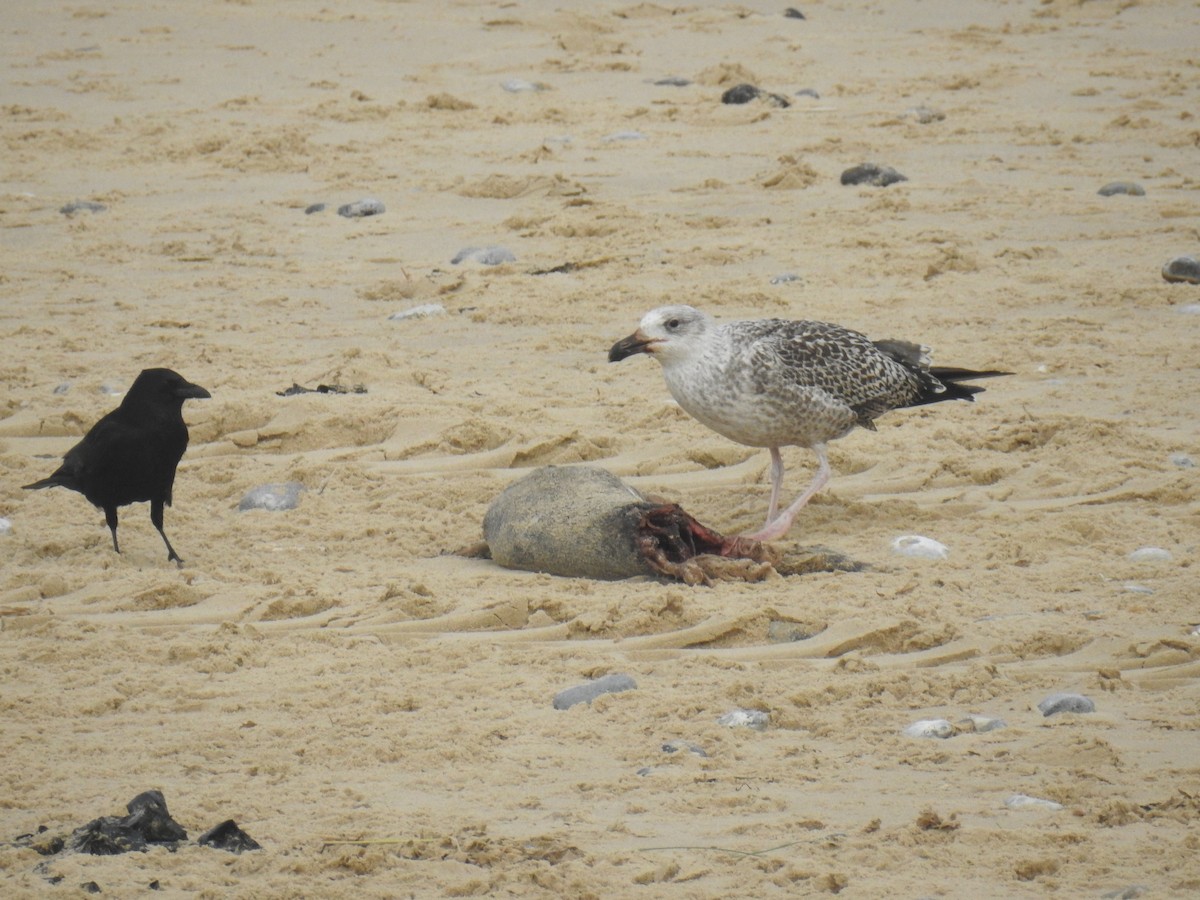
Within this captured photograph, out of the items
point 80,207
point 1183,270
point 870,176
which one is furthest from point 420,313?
point 1183,270

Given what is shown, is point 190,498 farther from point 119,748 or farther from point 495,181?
point 495,181

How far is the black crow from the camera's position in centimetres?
598

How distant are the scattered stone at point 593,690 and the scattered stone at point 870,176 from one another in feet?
21.9

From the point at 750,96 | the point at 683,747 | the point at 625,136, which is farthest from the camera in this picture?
the point at 750,96

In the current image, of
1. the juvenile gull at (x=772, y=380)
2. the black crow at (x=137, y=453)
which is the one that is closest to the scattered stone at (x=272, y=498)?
the black crow at (x=137, y=453)

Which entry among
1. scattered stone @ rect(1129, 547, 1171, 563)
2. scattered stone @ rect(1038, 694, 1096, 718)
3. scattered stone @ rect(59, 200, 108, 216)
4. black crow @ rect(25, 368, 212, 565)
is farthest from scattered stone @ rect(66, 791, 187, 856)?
scattered stone @ rect(59, 200, 108, 216)

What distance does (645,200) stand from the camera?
10609 mm

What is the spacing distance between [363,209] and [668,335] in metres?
4.77

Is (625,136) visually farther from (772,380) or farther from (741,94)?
(772,380)

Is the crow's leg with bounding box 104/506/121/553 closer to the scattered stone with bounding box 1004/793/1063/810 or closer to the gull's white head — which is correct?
the gull's white head

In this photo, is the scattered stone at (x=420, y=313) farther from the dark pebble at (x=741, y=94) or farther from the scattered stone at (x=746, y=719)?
the dark pebble at (x=741, y=94)

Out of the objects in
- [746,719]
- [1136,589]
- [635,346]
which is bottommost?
[1136,589]

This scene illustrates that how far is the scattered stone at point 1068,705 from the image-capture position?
447cm

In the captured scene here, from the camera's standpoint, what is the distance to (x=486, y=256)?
9531mm
